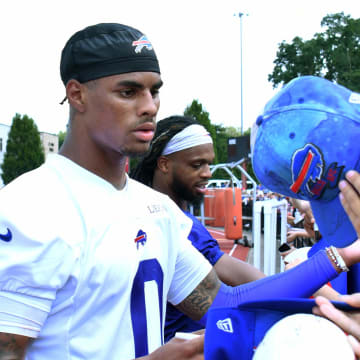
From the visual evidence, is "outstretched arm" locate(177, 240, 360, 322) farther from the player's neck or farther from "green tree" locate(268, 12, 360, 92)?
"green tree" locate(268, 12, 360, 92)

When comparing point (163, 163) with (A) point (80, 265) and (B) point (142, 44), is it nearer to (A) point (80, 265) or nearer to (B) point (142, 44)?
(B) point (142, 44)

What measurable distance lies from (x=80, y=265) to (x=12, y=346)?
0.31m

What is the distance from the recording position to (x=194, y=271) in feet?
6.18

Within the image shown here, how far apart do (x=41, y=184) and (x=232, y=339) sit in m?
0.86

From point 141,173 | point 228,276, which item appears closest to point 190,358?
point 228,276

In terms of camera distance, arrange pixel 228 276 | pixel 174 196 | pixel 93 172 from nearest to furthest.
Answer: pixel 93 172 < pixel 228 276 < pixel 174 196

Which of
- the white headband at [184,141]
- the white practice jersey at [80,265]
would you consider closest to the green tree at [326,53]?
the white headband at [184,141]

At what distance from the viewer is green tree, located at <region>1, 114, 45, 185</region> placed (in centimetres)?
4619

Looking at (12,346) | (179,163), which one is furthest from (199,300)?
(179,163)

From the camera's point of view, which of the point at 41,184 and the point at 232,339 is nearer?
the point at 232,339

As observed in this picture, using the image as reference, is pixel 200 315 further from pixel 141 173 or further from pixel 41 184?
pixel 141 173

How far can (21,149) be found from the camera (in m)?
46.9

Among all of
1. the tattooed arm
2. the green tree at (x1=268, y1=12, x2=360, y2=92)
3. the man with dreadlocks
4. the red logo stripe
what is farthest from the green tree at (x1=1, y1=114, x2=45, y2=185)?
the red logo stripe

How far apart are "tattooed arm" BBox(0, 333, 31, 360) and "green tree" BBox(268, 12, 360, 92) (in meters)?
30.8
